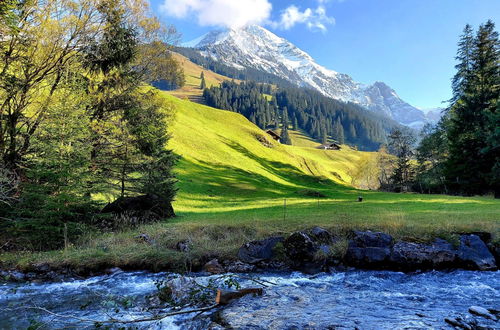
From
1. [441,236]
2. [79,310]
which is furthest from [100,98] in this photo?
[441,236]

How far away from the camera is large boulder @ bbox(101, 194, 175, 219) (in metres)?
19.5

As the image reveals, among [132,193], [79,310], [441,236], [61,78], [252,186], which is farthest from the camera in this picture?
[252,186]

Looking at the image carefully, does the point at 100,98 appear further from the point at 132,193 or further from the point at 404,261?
the point at 404,261

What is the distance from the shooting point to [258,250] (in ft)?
41.4

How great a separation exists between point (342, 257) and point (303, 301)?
4230mm

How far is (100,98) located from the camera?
18812 mm

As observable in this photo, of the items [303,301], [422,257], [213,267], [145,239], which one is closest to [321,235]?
[422,257]

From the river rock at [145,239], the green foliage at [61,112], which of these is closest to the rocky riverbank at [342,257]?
the river rock at [145,239]

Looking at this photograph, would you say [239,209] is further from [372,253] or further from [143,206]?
[372,253]

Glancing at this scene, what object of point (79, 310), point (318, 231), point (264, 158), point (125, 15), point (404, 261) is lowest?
point (79, 310)

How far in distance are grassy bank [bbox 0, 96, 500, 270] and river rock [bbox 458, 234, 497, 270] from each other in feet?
2.19

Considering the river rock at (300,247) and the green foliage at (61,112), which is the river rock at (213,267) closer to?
the river rock at (300,247)

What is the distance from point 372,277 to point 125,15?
2228 centimetres

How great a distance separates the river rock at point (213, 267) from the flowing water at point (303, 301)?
24.7 inches
